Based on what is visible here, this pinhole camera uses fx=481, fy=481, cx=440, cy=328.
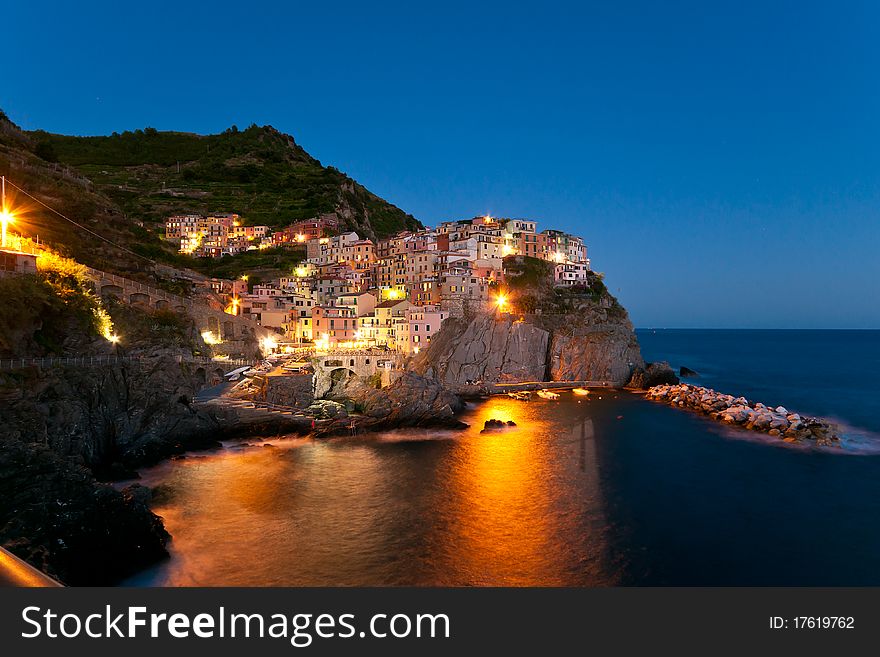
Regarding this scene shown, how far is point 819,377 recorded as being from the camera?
6681cm

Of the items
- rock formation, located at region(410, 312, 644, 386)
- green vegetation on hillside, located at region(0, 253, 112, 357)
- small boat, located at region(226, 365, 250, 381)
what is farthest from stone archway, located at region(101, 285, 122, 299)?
rock formation, located at region(410, 312, 644, 386)

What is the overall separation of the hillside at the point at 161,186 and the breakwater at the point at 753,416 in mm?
53415

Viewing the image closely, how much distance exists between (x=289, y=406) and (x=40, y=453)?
798 inches

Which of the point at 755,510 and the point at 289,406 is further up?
the point at 289,406

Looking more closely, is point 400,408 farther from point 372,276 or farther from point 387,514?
point 372,276

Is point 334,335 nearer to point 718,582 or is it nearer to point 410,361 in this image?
point 410,361

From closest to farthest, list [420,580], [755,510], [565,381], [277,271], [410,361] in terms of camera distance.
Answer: [420,580], [755,510], [410,361], [565,381], [277,271]

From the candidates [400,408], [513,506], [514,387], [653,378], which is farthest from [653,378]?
[513,506]

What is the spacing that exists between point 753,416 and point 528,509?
81.3ft

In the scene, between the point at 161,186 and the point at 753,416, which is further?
the point at 161,186

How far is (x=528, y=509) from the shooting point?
72.3 ft

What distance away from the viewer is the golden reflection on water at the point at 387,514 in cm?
1612

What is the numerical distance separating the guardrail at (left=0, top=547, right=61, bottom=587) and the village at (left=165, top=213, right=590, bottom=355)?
41438mm

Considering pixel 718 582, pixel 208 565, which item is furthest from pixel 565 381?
pixel 208 565
